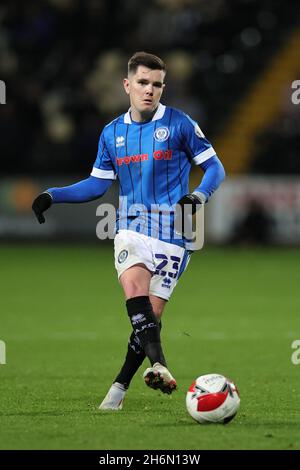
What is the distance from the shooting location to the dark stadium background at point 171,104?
44.9 ft

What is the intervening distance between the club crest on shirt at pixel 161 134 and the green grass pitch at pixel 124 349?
171 cm

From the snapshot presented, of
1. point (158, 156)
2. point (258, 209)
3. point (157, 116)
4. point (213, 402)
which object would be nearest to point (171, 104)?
point (258, 209)

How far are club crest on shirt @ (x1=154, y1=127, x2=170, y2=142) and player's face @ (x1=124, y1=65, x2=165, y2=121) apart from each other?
0.14 metres

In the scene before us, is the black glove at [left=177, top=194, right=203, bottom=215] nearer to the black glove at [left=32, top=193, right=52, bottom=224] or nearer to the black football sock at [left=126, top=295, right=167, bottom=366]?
the black football sock at [left=126, top=295, right=167, bottom=366]

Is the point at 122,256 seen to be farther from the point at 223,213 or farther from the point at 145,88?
the point at 223,213

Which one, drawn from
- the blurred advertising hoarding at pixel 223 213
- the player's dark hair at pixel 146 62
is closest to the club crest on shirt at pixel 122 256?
the player's dark hair at pixel 146 62

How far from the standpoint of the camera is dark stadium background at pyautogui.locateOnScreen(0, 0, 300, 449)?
13680 mm

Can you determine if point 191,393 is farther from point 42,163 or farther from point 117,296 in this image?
point 42,163

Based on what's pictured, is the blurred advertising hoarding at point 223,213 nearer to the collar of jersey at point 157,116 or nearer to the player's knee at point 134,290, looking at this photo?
the collar of jersey at point 157,116

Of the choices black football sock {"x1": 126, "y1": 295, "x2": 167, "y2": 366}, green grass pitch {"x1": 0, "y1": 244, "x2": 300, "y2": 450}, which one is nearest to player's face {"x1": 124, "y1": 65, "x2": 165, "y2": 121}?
black football sock {"x1": 126, "y1": 295, "x2": 167, "y2": 366}

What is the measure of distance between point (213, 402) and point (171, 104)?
16481 millimetres

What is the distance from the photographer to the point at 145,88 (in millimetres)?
6934

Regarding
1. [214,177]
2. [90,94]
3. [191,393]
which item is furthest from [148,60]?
[90,94]

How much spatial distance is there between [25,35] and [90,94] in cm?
195
